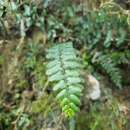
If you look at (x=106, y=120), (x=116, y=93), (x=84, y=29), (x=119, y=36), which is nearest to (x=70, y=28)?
(x=84, y=29)

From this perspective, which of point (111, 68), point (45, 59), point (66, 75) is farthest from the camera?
point (45, 59)

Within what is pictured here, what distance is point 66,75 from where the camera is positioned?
254 centimetres

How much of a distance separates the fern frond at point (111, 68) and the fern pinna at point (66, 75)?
0.19m

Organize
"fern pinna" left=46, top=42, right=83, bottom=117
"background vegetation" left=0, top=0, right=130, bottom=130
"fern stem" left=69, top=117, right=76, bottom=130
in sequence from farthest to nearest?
1. "background vegetation" left=0, top=0, right=130, bottom=130
2. "fern stem" left=69, top=117, right=76, bottom=130
3. "fern pinna" left=46, top=42, right=83, bottom=117

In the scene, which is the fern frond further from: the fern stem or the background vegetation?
the fern stem

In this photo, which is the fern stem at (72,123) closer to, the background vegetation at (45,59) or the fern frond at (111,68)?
the background vegetation at (45,59)

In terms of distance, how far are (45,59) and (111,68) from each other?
51 centimetres

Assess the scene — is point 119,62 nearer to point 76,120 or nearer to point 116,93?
point 116,93

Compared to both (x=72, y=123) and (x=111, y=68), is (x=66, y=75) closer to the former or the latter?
(x=72, y=123)

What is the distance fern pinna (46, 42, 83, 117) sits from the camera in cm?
239

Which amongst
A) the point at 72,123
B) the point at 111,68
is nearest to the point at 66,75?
the point at 72,123

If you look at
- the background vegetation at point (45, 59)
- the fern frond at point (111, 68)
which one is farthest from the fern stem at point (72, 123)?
the fern frond at point (111, 68)

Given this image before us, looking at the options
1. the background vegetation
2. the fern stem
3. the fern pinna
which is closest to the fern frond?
the background vegetation

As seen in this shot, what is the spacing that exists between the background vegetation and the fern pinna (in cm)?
18
